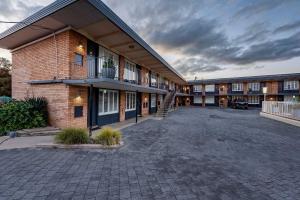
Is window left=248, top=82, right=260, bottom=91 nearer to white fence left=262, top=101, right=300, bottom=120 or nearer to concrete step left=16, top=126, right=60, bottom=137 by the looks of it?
white fence left=262, top=101, right=300, bottom=120

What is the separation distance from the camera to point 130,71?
14.7 m

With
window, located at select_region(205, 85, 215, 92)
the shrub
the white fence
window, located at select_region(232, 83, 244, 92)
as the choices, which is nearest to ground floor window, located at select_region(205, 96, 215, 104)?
window, located at select_region(205, 85, 215, 92)

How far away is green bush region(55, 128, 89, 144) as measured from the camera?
20.1 ft

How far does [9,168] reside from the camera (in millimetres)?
4184

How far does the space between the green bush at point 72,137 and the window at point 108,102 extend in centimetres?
438

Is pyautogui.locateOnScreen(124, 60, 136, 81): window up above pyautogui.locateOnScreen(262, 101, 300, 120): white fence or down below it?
above

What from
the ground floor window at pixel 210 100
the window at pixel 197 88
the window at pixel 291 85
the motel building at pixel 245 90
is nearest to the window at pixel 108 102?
the motel building at pixel 245 90

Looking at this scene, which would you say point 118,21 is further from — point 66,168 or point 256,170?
point 256,170

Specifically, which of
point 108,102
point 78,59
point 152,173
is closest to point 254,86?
point 108,102

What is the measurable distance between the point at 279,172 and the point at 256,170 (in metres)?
0.60

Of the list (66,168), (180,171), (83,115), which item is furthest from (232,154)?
(83,115)

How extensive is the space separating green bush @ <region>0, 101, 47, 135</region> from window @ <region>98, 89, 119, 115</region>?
3.67 meters

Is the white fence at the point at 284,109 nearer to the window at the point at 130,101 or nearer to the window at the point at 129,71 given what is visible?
the window at the point at 130,101

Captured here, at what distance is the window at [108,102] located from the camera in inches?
431
